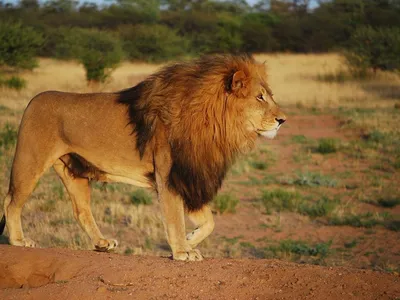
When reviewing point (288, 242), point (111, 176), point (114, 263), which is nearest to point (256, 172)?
point (288, 242)

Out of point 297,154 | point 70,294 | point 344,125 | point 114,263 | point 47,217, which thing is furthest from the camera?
point 344,125

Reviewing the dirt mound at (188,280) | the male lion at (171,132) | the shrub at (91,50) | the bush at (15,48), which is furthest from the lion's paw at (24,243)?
the bush at (15,48)

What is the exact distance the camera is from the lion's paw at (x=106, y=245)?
273 inches

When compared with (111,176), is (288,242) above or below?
below

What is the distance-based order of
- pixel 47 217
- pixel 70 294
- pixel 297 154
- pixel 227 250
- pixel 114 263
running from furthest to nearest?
pixel 297 154, pixel 47 217, pixel 227 250, pixel 114 263, pixel 70 294

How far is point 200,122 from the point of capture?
6.12 metres

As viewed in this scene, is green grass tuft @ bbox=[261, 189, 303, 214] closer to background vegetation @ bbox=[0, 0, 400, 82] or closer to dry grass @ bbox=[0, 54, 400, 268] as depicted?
dry grass @ bbox=[0, 54, 400, 268]

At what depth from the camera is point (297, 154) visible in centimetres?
1639

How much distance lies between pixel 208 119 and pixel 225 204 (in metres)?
5.50

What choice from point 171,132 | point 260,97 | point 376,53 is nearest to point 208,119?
point 171,132

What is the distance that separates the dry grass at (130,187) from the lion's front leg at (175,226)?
9.20 feet

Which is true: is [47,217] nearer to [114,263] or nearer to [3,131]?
[114,263]

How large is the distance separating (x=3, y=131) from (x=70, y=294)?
39.7ft

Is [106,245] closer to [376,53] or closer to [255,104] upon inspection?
[255,104]
